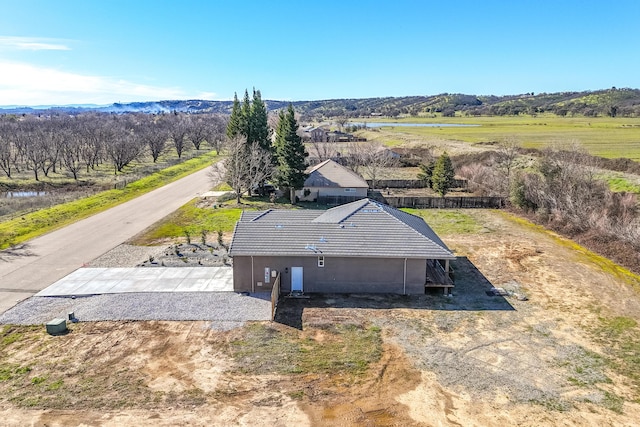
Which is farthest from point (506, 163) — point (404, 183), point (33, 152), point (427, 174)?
point (33, 152)

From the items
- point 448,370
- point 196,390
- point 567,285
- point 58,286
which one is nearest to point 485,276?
point 567,285

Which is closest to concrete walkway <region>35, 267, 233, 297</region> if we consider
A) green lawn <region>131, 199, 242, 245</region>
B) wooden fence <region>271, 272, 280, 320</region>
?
wooden fence <region>271, 272, 280, 320</region>

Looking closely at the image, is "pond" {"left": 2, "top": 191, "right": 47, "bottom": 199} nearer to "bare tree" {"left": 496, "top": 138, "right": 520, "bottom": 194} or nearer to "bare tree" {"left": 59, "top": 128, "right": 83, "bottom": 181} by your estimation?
"bare tree" {"left": 59, "top": 128, "right": 83, "bottom": 181}

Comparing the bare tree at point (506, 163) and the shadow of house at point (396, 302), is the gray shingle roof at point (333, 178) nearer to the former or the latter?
the bare tree at point (506, 163)

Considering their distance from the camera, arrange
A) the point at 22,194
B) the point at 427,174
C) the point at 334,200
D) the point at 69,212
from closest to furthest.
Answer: the point at 69,212 → the point at 334,200 → the point at 22,194 → the point at 427,174

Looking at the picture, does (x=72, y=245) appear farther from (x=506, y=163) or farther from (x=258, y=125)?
(x=506, y=163)

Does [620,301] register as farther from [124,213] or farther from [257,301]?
[124,213]
